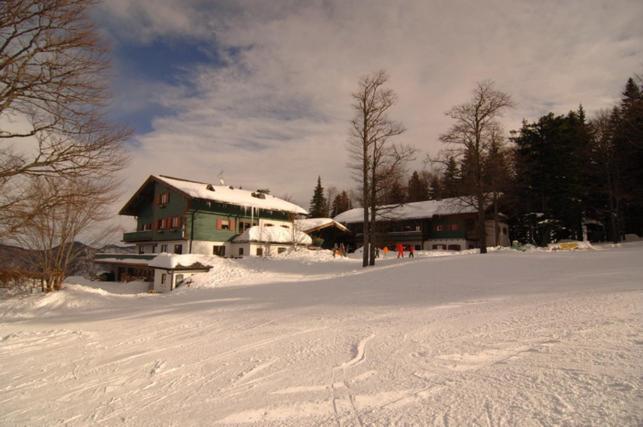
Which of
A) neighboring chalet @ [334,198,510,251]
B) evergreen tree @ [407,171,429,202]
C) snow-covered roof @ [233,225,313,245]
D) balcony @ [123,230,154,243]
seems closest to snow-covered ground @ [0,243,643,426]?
snow-covered roof @ [233,225,313,245]

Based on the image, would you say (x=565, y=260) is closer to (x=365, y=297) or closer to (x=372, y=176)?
(x=365, y=297)

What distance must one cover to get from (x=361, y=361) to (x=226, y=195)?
35.0m

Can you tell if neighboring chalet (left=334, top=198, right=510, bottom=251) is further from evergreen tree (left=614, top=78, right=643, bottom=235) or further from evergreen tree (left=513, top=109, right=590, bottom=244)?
evergreen tree (left=614, top=78, right=643, bottom=235)

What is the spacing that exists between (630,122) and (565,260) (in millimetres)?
20935

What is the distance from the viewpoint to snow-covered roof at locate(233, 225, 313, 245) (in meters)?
36.5

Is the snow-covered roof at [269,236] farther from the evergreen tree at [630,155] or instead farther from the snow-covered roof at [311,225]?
the evergreen tree at [630,155]

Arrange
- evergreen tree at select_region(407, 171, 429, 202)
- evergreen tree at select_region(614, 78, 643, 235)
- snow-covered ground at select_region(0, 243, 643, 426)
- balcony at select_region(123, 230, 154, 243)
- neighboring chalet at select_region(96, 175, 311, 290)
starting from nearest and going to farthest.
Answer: snow-covered ground at select_region(0, 243, 643, 426), evergreen tree at select_region(614, 78, 643, 235), neighboring chalet at select_region(96, 175, 311, 290), balcony at select_region(123, 230, 154, 243), evergreen tree at select_region(407, 171, 429, 202)

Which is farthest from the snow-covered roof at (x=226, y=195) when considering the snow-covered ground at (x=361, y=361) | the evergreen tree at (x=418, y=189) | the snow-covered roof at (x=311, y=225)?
the evergreen tree at (x=418, y=189)

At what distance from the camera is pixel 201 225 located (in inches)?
1430

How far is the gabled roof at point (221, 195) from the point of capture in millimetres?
36281

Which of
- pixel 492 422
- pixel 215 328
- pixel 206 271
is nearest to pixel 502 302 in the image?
pixel 492 422

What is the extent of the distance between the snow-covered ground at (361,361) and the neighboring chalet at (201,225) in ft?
78.0

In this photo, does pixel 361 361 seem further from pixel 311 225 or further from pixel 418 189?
pixel 418 189

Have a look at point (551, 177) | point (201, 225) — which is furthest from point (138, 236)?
point (551, 177)
